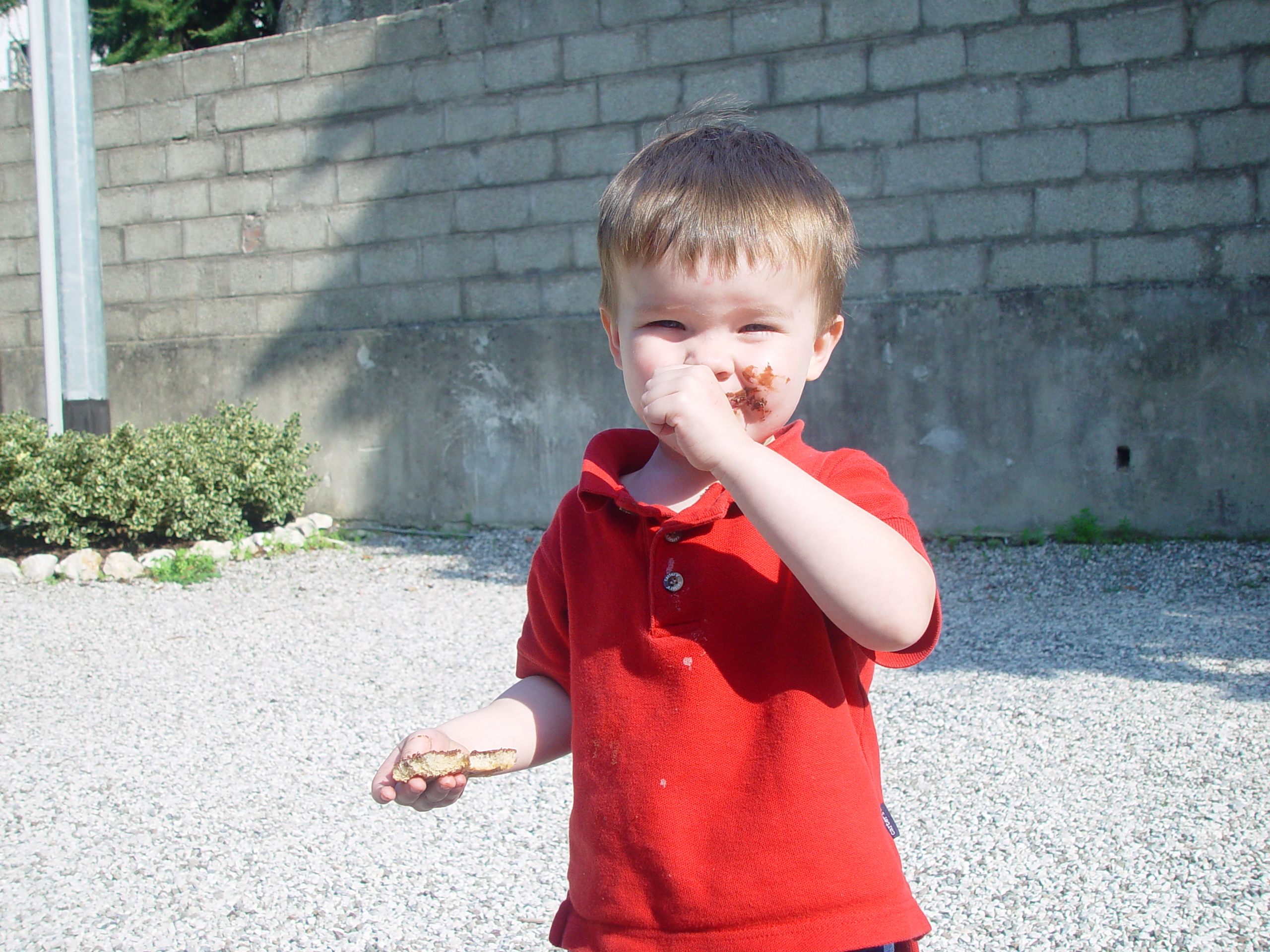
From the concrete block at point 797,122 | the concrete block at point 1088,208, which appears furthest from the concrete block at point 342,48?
the concrete block at point 1088,208

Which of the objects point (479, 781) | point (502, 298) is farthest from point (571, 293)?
point (479, 781)

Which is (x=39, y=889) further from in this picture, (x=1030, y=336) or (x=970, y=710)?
(x=1030, y=336)

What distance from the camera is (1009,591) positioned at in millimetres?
4668

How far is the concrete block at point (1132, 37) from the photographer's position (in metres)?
4.90

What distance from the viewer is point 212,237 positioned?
6934mm

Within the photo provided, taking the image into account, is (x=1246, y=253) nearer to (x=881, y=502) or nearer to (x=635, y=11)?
(x=635, y=11)

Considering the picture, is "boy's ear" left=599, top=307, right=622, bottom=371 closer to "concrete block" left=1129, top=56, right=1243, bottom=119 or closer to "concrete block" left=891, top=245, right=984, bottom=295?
"concrete block" left=891, top=245, right=984, bottom=295

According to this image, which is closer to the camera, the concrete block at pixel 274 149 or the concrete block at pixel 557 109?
the concrete block at pixel 557 109

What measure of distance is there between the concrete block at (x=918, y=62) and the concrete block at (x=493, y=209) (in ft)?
6.71

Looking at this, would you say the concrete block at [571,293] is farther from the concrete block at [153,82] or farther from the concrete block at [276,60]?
the concrete block at [153,82]

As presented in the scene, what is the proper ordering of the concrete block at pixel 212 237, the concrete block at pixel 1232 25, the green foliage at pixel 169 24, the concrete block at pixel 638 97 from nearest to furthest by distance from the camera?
1. the concrete block at pixel 1232 25
2. the concrete block at pixel 638 97
3. the concrete block at pixel 212 237
4. the green foliage at pixel 169 24

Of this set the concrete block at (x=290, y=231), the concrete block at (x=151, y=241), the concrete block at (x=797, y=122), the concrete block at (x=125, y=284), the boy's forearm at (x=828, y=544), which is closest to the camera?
the boy's forearm at (x=828, y=544)

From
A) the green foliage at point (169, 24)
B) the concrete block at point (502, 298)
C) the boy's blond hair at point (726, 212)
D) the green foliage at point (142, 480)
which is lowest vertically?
the green foliage at point (142, 480)

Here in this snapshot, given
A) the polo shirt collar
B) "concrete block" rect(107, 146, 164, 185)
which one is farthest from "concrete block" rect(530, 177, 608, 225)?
the polo shirt collar
